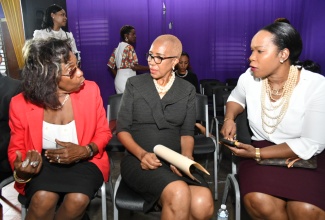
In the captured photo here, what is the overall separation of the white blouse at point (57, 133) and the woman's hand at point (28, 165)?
0.25m

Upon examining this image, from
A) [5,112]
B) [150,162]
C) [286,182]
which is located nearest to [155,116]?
[150,162]

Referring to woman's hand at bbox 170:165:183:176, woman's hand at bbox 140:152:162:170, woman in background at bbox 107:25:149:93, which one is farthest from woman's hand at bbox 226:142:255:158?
woman in background at bbox 107:25:149:93

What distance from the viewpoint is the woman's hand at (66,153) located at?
1870 mm

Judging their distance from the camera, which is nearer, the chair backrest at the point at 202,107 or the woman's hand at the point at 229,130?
the woman's hand at the point at 229,130

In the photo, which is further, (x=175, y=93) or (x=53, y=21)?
(x=53, y=21)

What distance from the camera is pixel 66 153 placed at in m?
1.88

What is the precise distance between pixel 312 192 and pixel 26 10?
5343 mm

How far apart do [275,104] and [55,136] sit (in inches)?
57.3

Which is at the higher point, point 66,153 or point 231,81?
point 66,153

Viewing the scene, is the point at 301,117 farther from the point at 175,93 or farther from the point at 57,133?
the point at 57,133

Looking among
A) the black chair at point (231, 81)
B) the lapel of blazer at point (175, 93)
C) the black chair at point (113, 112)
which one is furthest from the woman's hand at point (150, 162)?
the black chair at point (231, 81)

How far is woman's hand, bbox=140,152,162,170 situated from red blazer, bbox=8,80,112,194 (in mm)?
348

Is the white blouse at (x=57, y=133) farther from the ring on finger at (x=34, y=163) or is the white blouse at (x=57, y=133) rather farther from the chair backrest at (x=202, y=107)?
the chair backrest at (x=202, y=107)

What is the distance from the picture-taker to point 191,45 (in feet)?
20.7
